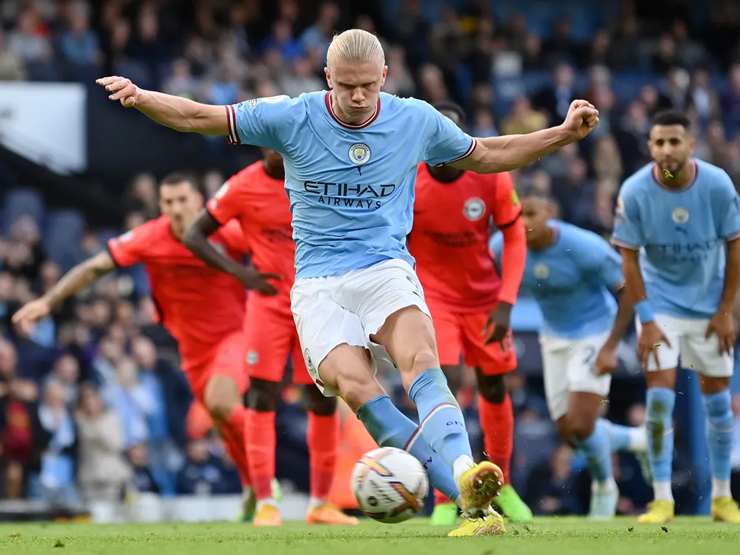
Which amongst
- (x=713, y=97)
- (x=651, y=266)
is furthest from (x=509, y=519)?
(x=713, y=97)

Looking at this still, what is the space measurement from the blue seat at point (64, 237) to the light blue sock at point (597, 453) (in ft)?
24.5

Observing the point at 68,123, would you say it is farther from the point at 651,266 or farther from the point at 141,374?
the point at 651,266

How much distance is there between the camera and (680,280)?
964 cm

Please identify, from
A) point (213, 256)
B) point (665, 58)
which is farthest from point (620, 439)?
point (665, 58)

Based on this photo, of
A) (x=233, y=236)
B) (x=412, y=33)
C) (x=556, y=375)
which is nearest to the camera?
(x=233, y=236)

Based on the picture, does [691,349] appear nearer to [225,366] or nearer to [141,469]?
[225,366]

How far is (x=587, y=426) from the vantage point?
1060 centimetres

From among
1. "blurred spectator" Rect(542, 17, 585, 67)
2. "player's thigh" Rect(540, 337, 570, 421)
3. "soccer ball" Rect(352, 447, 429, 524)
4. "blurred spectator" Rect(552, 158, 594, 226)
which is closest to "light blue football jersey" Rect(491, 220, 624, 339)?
"player's thigh" Rect(540, 337, 570, 421)

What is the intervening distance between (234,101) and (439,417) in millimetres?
12114

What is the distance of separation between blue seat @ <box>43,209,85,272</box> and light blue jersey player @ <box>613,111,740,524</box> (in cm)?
833

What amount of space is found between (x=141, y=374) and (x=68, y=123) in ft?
15.1

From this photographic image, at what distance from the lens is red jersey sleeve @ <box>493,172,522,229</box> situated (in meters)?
9.38

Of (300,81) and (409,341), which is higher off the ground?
(300,81)

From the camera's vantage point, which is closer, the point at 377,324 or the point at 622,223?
the point at 377,324
